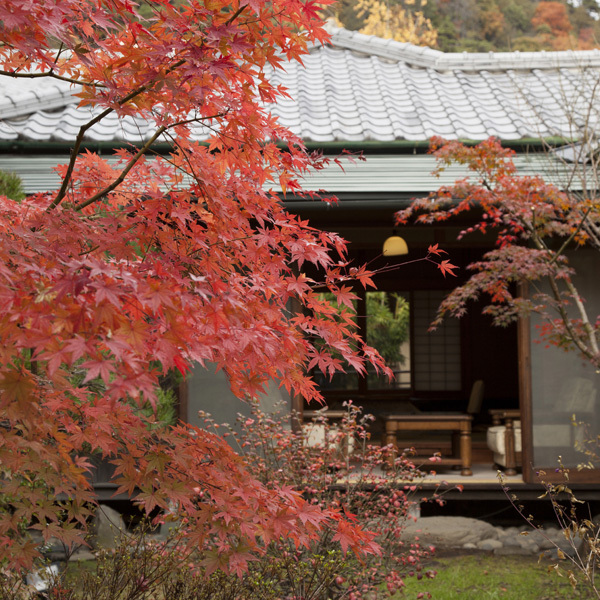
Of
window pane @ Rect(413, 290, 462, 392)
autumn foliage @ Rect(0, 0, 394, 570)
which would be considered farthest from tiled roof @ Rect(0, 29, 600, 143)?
window pane @ Rect(413, 290, 462, 392)

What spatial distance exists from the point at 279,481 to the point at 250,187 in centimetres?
215

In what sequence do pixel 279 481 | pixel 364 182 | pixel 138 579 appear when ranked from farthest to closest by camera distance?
1. pixel 364 182
2. pixel 279 481
3. pixel 138 579

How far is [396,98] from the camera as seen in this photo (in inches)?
294

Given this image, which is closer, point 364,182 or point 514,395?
point 364,182

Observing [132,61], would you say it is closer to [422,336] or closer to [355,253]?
[355,253]

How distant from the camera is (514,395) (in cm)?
1058

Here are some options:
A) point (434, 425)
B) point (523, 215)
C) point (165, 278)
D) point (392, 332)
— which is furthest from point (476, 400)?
point (165, 278)

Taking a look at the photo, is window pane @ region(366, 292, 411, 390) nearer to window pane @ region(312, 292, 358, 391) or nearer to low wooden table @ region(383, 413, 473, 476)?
window pane @ region(312, 292, 358, 391)

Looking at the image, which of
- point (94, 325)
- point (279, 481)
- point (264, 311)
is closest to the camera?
point (94, 325)

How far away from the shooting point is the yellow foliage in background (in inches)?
784

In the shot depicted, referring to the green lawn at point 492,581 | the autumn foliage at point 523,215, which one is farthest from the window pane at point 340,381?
the autumn foliage at point 523,215

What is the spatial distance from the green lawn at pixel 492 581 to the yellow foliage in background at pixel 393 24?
1624 cm

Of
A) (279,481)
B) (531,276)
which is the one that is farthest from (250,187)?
(531,276)

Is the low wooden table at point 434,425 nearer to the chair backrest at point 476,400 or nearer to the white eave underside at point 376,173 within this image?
the white eave underside at point 376,173
